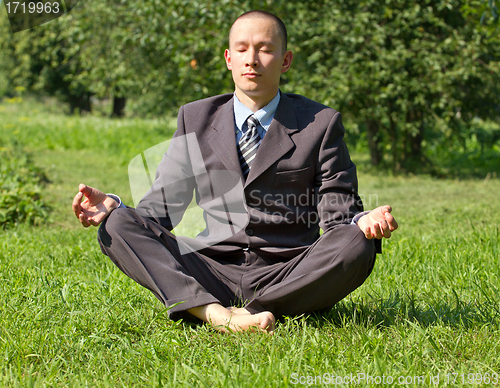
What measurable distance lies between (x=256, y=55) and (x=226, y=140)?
1.42 ft

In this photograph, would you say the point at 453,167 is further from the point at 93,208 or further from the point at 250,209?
the point at 93,208

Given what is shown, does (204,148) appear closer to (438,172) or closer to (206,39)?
(206,39)

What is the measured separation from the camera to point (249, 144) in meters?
2.60

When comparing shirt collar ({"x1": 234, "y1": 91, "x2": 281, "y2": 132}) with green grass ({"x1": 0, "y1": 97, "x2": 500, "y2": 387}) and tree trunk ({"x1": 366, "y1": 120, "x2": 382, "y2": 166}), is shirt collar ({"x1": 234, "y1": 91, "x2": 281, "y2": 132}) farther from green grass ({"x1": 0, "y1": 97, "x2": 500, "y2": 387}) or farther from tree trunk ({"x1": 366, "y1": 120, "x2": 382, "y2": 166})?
tree trunk ({"x1": 366, "y1": 120, "x2": 382, "y2": 166})

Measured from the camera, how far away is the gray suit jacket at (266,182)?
2.48m

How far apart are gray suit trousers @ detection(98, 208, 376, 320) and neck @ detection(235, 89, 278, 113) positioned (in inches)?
28.6

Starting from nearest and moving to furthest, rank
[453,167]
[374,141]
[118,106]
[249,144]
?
[249,144]
[374,141]
[453,167]
[118,106]

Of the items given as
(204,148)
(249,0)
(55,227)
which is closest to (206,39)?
(249,0)

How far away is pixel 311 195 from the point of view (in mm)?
2568

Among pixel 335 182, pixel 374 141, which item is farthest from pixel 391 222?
pixel 374 141

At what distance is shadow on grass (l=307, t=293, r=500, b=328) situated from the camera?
7.94 ft

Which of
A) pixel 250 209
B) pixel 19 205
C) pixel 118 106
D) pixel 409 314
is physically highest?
pixel 250 209

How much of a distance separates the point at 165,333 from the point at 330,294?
754 millimetres

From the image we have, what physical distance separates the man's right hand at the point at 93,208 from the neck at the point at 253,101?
2.74ft
